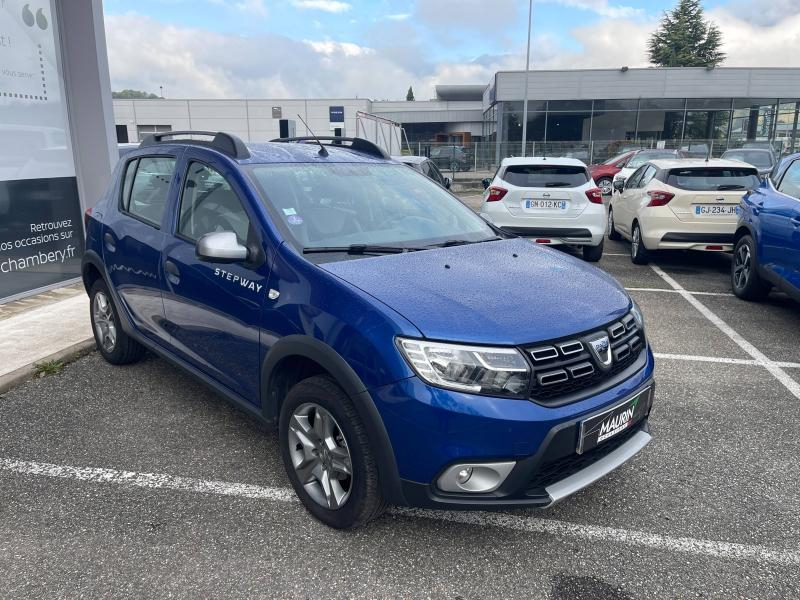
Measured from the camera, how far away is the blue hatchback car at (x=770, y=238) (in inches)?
214

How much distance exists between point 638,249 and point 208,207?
6.76 metres

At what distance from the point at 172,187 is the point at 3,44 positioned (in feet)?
13.3

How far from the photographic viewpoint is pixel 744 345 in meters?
5.23

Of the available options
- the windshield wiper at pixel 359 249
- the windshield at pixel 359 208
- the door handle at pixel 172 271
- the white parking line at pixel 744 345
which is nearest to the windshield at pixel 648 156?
the white parking line at pixel 744 345

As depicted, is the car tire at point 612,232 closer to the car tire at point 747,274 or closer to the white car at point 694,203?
the white car at point 694,203

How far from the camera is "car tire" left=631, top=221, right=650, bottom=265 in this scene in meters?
8.40

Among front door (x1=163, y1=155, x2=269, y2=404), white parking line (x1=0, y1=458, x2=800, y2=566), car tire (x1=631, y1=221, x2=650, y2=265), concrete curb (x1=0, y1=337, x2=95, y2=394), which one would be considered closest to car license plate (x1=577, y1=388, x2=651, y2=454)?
white parking line (x1=0, y1=458, x2=800, y2=566)

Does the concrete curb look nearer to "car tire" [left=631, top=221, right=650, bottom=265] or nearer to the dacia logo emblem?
the dacia logo emblem

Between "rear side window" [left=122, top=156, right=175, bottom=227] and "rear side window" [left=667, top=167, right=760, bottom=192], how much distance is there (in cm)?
638

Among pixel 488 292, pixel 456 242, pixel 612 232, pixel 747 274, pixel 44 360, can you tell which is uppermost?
pixel 456 242

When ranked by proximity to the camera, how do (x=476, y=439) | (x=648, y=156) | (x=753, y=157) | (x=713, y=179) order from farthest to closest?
(x=648, y=156) → (x=753, y=157) → (x=713, y=179) → (x=476, y=439)

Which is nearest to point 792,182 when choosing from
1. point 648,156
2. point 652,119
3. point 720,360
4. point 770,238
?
point 770,238

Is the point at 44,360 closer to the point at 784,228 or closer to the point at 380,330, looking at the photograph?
the point at 380,330

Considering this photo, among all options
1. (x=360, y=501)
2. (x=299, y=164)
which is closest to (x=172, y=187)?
(x=299, y=164)
